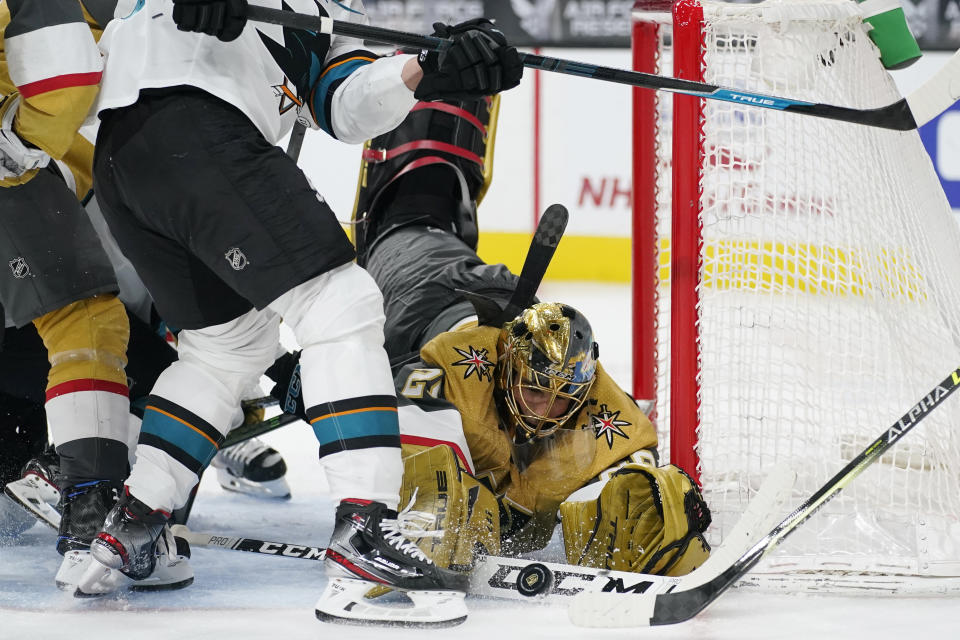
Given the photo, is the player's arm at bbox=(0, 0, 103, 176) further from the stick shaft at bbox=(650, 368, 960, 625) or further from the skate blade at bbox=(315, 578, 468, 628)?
the stick shaft at bbox=(650, 368, 960, 625)

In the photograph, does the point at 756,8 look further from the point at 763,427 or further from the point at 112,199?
the point at 112,199

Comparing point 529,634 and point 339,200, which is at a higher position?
point 339,200

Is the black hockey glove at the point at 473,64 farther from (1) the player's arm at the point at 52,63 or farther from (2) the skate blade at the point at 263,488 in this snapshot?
(2) the skate blade at the point at 263,488

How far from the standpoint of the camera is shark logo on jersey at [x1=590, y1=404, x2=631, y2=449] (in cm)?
221

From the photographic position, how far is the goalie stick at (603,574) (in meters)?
1.79

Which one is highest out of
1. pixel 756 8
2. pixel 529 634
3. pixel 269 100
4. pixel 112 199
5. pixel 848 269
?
pixel 756 8

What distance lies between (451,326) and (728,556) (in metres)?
0.95

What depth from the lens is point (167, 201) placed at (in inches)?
69.7

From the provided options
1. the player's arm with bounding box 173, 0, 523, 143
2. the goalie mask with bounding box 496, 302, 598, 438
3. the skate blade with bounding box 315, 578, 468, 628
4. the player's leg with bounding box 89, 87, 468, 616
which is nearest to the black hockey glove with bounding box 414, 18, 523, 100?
the player's arm with bounding box 173, 0, 523, 143

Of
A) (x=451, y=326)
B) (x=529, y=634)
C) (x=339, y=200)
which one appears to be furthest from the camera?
(x=339, y=200)

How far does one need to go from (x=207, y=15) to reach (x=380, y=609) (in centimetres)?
87

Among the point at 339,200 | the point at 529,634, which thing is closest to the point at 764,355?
the point at 529,634

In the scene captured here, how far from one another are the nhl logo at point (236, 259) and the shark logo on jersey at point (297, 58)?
1.04 ft

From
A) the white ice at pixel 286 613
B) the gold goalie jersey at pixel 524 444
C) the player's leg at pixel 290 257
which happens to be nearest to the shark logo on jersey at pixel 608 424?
the gold goalie jersey at pixel 524 444
